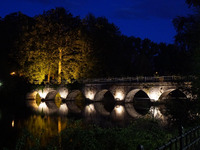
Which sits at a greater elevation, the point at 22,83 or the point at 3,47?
the point at 3,47

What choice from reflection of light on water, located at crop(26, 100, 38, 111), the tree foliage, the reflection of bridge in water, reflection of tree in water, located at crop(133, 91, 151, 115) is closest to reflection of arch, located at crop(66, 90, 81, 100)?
the reflection of bridge in water

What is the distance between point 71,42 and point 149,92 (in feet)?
51.6

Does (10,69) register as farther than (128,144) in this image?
Yes

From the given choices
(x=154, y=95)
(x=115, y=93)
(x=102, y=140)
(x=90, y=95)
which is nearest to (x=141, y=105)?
(x=154, y=95)

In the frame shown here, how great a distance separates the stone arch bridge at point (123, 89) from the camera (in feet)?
101

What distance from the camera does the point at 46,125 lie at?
21391mm

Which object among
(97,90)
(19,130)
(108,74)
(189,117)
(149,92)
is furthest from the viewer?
(108,74)

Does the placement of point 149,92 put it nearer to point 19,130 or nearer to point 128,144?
point 19,130

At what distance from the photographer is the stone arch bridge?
30.8m

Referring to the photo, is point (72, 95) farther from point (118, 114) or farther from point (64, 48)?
point (118, 114)

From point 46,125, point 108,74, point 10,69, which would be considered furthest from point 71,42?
point 46,125

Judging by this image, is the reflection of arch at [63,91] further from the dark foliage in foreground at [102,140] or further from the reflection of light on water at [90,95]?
the dark foliage in foreground at [102,140]

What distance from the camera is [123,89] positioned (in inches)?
1401

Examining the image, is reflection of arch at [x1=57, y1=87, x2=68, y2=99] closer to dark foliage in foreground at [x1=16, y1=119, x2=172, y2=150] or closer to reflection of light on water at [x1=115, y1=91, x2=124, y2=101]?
reflection of light on water at [x1=115, y1=91, x2=124, y2=101]
